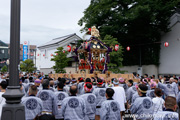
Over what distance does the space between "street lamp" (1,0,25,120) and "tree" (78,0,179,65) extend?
20.8m

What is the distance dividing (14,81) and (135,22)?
23659 millimetres

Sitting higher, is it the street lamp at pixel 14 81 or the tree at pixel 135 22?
the tree at pixel 135 22

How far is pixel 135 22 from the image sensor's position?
2595 cm

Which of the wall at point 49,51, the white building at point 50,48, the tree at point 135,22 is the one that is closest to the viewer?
the tree at point 135,22

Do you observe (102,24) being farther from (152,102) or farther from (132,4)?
Result: (152,102)

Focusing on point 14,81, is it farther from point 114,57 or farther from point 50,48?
point 50,48

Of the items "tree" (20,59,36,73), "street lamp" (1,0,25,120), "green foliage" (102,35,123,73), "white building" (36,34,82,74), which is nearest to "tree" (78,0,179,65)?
"green foliage" (102,35,123,73)

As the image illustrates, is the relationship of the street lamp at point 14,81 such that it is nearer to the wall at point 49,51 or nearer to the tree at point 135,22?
the tree at point 135,22

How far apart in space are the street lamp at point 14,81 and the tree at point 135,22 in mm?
20843

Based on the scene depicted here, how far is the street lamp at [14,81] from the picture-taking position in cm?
413

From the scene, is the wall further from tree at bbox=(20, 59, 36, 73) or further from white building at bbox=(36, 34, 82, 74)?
tree at bbox=(20, 59, 36, 73)

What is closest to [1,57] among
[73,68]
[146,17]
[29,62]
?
[29,62]

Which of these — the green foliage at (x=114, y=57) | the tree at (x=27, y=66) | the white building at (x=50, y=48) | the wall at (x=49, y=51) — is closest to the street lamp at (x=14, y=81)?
the green foliage at (x=114, y=57)

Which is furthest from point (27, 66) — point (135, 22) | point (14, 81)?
point (14, 81)
